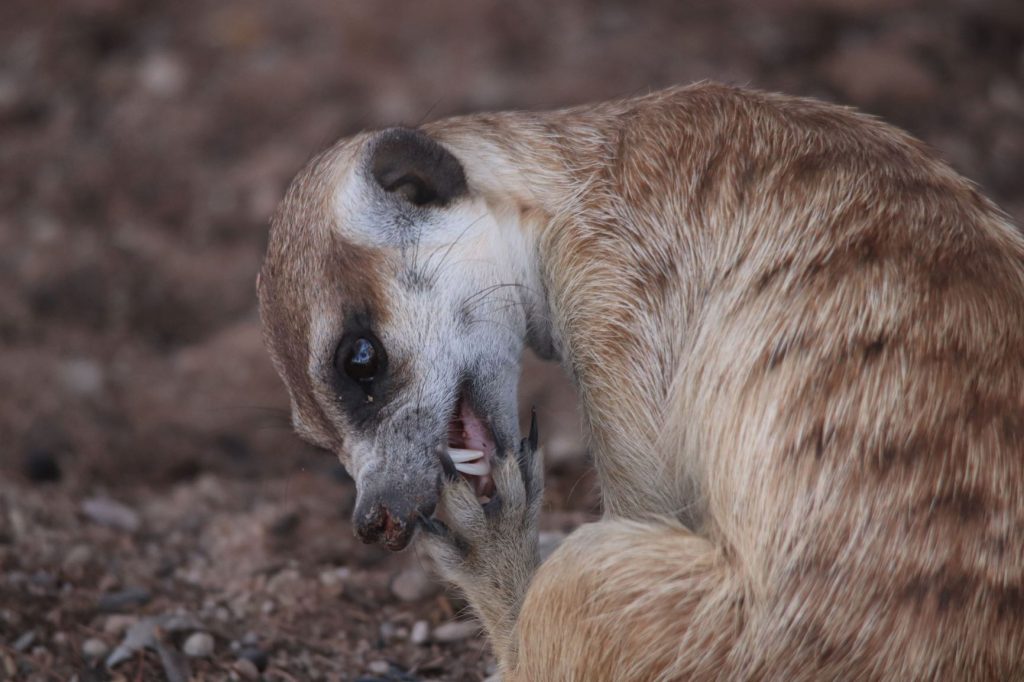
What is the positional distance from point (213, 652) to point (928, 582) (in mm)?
2146

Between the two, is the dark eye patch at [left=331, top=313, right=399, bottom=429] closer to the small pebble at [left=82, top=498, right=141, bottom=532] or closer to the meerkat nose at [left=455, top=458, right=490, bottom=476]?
the meerkat nose at [left=455, top=458, right=490, bottom=476]

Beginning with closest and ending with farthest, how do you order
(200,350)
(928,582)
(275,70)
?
(928,582) → (200,350) → (275,70)

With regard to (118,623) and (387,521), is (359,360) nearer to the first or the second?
(387,521)

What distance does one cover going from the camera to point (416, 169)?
3314mm

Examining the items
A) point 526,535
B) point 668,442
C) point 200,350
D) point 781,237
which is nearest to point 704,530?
point 668,442

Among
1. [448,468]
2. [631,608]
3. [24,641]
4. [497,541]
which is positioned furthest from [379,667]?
[631,608]

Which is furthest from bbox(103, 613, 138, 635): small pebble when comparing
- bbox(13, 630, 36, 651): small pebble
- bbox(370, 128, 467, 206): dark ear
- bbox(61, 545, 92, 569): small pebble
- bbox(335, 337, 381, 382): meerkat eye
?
bbox(370, 128, 467, 206): dark ear

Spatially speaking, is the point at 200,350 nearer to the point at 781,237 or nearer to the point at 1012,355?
the point at 781,237

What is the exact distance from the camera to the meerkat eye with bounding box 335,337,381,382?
3160mm

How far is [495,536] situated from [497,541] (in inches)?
0.6

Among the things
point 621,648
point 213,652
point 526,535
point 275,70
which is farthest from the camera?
point 275,70

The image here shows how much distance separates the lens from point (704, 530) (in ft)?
9.42

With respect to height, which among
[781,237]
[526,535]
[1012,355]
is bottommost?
[526,535]

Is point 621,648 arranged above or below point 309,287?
below
